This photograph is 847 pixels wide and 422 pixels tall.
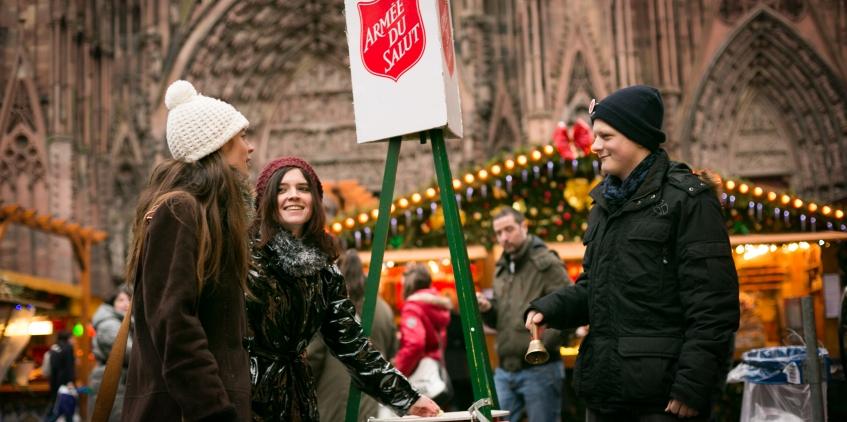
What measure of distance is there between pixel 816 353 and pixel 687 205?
5.96ft

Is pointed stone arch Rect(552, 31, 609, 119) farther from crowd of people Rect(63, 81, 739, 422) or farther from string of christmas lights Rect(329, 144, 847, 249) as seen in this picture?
crowd of people Rect(63, 81, 739, 422)

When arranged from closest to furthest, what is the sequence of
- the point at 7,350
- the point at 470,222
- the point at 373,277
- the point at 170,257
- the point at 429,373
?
1. the point at 170,257
2. the point at 373,277
3. the point at 7,350
4. the point at 429,373
5. the point at 470,222

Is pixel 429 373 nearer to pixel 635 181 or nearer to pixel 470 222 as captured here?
pixel 635 181

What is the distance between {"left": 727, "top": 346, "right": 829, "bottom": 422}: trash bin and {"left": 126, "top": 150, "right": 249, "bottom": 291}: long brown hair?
3.32 m

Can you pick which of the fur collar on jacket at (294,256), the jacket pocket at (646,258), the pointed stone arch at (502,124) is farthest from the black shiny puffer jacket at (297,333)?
the pointed stone arch at (502,124)

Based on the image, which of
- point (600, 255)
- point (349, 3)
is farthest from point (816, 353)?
point (349, 3)

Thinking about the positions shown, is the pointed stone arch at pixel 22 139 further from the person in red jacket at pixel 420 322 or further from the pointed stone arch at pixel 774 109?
the person in red jacket at pixel 420 322

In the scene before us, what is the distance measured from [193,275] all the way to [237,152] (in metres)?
0.47

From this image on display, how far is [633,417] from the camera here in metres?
2.92

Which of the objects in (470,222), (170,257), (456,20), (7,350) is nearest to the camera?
(170,257)

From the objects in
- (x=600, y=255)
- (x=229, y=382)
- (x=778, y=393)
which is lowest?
(x=778, y=393)

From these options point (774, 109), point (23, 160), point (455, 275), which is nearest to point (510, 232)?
point (455, 275)

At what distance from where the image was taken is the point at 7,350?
194 inches

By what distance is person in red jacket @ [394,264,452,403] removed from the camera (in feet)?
18.8
